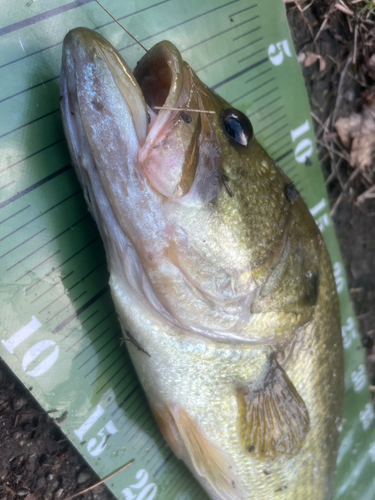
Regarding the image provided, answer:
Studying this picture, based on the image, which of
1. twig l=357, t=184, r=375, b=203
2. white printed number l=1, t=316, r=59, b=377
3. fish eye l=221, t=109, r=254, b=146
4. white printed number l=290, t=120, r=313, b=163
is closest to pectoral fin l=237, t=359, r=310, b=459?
white printed number l=1, t=316, r=59, b=377

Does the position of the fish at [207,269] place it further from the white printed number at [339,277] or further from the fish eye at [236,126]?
the white printed number at [339,277]

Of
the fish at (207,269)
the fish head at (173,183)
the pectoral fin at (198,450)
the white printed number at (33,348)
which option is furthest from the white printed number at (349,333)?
the white printed number at (33,348)

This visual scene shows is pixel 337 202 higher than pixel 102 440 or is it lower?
lower

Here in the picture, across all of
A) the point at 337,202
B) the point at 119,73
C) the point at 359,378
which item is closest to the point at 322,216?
the point at 337,202

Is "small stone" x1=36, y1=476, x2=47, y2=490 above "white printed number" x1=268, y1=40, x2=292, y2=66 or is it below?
below

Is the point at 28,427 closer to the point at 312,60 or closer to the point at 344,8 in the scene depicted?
the point at 312,60

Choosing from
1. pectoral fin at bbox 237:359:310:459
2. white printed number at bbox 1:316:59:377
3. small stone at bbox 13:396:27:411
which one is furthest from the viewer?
small stone at bbox 13:396:27:411

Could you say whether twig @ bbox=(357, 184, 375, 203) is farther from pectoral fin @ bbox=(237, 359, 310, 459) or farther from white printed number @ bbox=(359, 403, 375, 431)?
pectoral fin @ bbox=(237, 359, 310, 459)
